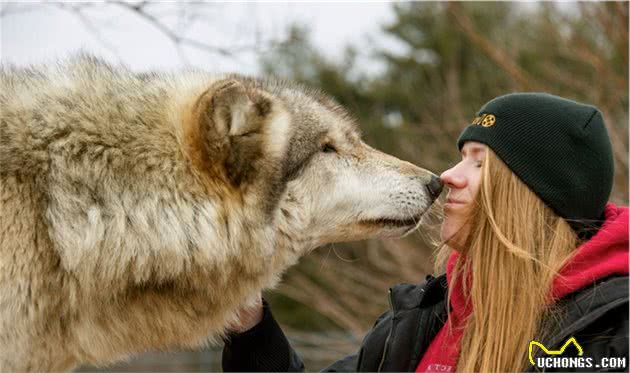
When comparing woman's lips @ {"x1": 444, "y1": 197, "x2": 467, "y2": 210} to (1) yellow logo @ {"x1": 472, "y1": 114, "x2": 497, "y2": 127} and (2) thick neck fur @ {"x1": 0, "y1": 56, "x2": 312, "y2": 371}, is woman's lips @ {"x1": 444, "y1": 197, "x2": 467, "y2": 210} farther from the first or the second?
(2) thick neck fur @ {"x1": 0, "y1": 56, "x2": 312, "y2": 371}

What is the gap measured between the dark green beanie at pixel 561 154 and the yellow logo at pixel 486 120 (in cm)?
5

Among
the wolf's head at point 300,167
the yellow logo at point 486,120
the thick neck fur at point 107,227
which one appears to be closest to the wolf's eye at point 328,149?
the wolf's head at point 300,167

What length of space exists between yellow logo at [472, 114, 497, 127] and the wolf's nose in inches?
14.0

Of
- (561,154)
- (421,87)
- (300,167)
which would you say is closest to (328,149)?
(300,167)

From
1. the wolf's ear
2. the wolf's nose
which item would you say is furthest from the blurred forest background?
the wolf's ear

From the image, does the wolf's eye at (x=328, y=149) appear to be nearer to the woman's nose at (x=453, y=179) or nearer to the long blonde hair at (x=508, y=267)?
the woman's nose at (x=453, y=179)

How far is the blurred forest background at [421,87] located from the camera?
7266 mm

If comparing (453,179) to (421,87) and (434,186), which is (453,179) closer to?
(434,186)

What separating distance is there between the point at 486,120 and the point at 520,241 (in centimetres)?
52

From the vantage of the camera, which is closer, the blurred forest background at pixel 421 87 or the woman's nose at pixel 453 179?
the woman's nose at pixel 453 179

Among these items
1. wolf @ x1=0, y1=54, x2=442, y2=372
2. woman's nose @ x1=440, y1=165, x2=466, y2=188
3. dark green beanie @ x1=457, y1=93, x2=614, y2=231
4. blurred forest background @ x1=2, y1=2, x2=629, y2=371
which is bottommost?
blurred forest background @ x1=2, y1=2, x2=629, y2=371

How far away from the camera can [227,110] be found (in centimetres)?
303

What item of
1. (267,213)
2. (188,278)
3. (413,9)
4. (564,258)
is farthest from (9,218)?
(413,9)

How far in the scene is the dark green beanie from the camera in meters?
2.90
